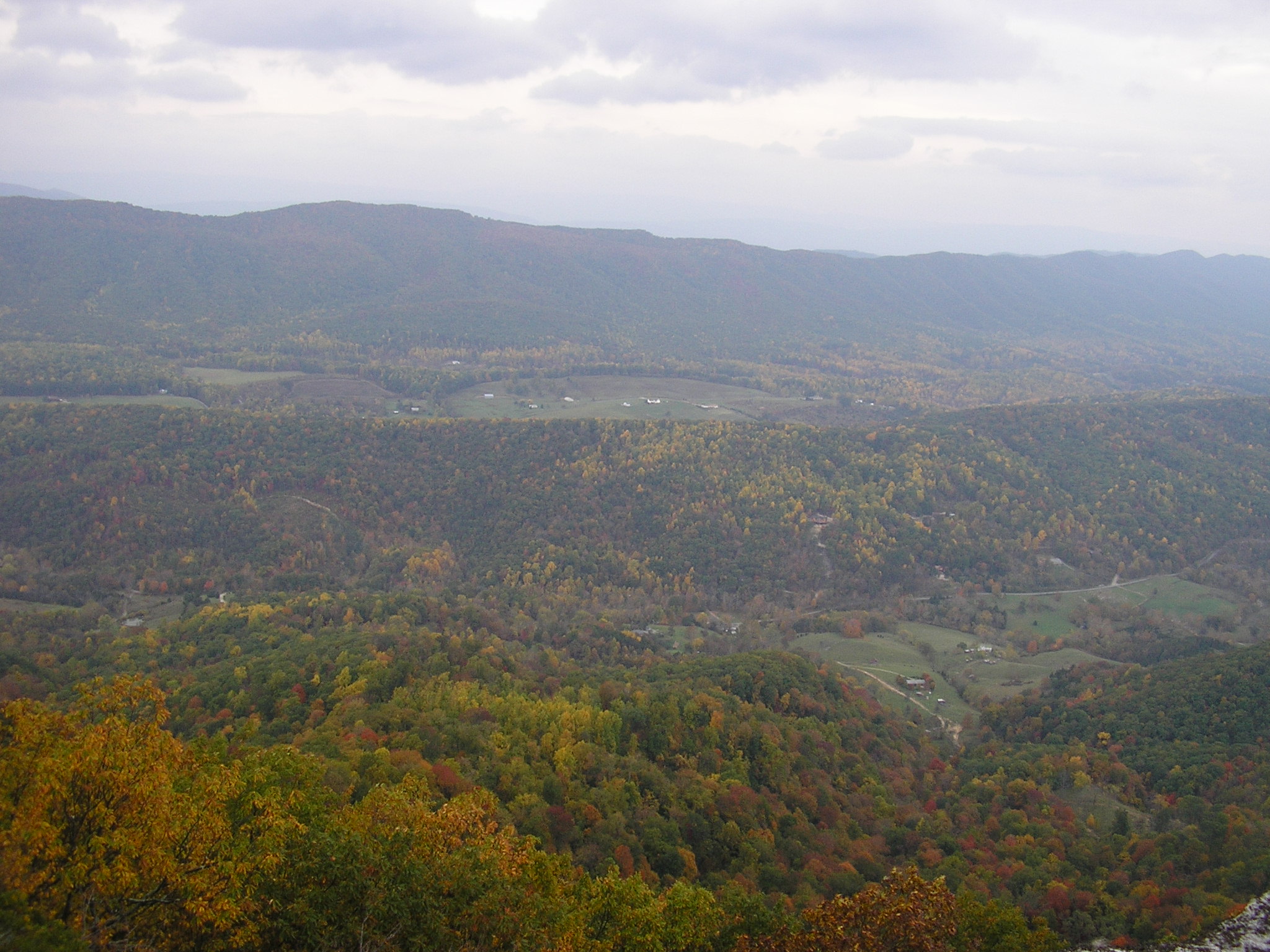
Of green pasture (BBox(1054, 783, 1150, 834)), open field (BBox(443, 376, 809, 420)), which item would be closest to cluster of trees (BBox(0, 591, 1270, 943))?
green pasture (BBox(1054, 783, 1150, 834))

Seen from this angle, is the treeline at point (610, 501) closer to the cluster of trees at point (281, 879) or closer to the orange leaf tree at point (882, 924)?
the cluster of trees at point (281, 879)

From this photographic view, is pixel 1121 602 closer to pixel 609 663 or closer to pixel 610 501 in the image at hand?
pixel 610 501

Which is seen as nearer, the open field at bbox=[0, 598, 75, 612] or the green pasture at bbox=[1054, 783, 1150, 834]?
the green pasture at bbox=[1054, 783, 1150, 834]

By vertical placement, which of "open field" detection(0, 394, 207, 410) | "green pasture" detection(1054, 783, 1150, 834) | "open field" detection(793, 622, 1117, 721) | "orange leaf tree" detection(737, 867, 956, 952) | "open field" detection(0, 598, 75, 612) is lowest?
"open field" detection(793, 622, 1117, 721)

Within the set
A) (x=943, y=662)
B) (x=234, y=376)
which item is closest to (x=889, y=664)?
(x=943, y=662)

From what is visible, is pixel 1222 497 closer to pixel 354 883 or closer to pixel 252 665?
pixel 252 665

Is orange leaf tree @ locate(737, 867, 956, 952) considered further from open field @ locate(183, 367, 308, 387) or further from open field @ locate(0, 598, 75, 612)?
open field @ locate(183, 367, 308, 387)

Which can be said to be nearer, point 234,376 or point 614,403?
point 234,376

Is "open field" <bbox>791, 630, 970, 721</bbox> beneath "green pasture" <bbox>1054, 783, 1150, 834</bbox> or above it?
beneath
